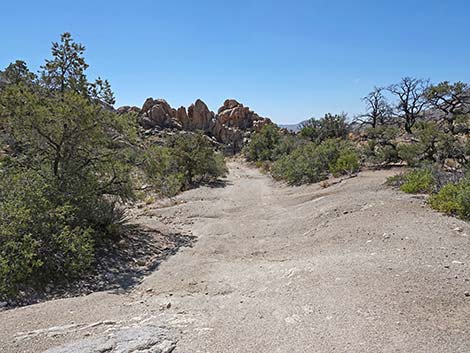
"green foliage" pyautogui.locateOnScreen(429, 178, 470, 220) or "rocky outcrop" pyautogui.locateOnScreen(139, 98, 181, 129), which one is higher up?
"rocky outcrop" pyautogui.locateOnScreen(139, 98, 181, 129)

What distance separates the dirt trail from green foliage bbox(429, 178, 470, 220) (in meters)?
0.33

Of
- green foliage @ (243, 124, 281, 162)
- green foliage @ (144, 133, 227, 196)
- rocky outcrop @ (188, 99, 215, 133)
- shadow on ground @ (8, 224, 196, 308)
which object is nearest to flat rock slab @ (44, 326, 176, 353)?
shadow on ground @ (8, 224, 196, 308)

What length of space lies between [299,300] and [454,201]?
17.7 ft

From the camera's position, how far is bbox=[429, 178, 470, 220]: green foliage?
23.0ft

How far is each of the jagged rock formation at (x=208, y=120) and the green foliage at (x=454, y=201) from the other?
50.1 metres

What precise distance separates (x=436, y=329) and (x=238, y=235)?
615cm

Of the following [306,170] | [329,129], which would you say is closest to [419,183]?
[306,170]

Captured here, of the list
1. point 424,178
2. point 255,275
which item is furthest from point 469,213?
point 255,275

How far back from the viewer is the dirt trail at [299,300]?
3.19 m

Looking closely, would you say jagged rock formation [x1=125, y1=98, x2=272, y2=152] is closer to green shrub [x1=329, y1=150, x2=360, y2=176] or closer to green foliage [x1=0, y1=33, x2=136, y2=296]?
green shrub [x1=329, y1=150, x2=360, y2=176]

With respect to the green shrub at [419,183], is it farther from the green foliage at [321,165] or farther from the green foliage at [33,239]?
the green foliage at [33,239]

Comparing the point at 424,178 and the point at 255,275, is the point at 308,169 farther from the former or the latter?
the point at 255,275

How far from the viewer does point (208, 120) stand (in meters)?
62.6

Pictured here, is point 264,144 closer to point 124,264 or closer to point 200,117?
point 200,117
